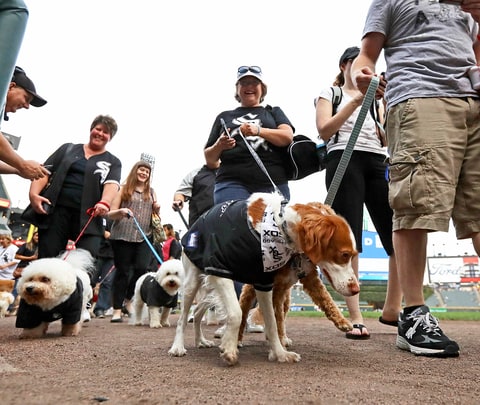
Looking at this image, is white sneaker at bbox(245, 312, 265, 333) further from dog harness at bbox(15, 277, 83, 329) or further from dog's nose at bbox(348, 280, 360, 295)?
dog's nose at bbox(348, 280, 360, 295)

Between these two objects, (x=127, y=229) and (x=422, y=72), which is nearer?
(x=422, y=72)

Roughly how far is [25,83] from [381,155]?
314cm

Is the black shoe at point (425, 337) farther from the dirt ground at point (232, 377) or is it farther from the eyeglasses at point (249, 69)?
the eyeglasses at point (249, 69)

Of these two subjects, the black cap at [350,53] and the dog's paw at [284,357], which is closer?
the dog's paw at [284,357]

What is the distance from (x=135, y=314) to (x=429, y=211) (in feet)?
15.2

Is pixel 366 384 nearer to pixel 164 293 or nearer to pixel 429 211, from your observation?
pixel 429 211

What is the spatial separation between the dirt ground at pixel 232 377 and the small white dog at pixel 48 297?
0.76 meters

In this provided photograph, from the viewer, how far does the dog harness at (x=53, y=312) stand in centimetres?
389

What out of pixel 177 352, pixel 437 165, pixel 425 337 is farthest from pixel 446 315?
pixel 177 352

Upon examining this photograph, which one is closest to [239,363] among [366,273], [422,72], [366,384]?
[366,384]

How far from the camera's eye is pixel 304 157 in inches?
149

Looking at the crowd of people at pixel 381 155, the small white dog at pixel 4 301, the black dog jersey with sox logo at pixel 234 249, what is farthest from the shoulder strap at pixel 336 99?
the small white dog at pixel 4 301

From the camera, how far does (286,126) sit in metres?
3.96

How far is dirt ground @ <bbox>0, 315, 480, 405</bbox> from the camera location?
1.66 m
